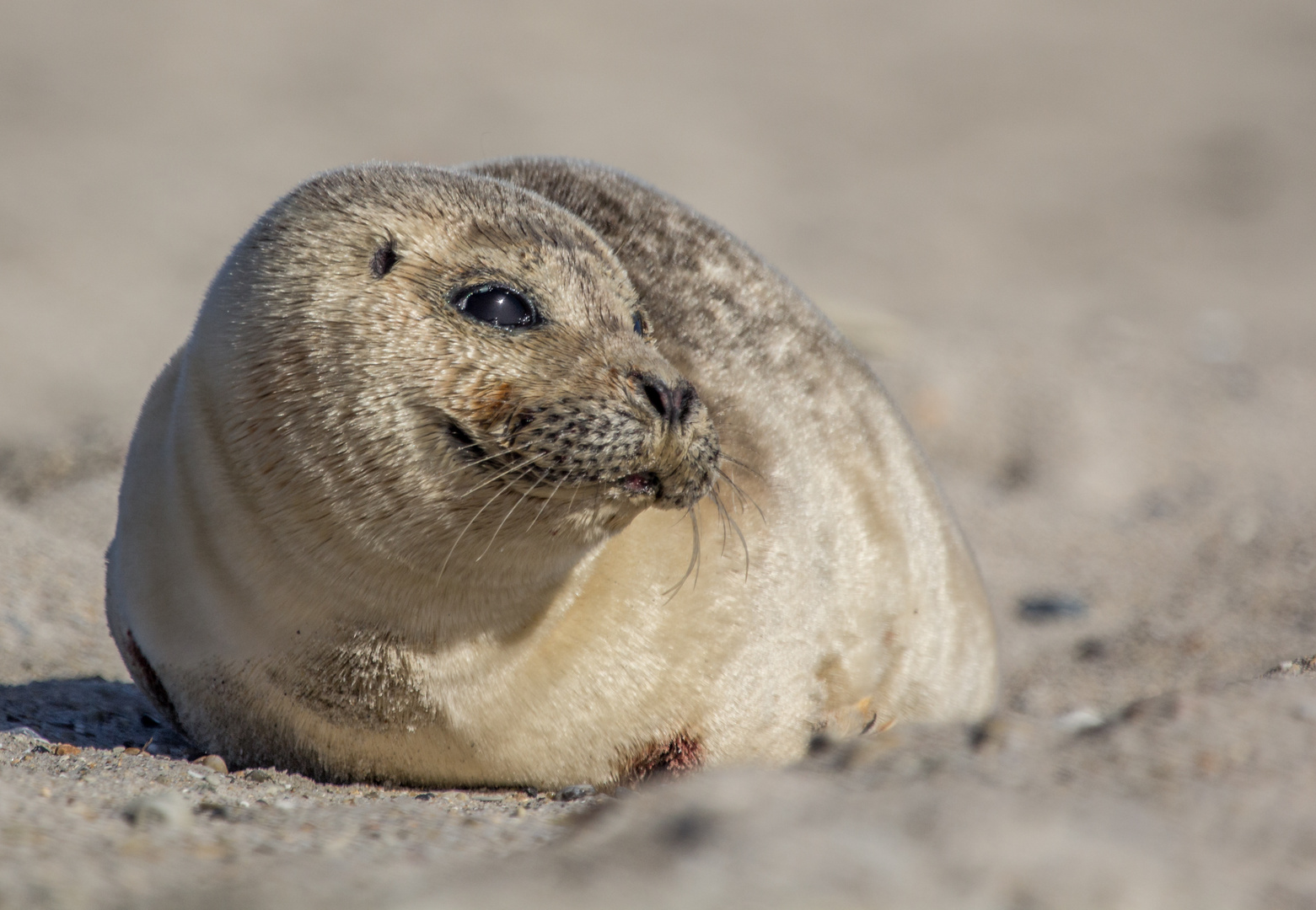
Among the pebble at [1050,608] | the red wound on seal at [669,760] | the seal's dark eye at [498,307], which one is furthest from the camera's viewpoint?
the pebble at [1050,608]

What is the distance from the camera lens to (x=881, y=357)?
6914 mm

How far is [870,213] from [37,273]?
6.33 meters

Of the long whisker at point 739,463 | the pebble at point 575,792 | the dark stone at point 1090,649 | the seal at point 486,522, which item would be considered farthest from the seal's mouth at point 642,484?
the dark stone at point 1090,649

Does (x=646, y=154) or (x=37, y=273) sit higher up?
(x=646, y=154)

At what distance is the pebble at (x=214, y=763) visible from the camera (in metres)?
2.74

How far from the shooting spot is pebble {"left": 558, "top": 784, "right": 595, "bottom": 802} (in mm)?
2736

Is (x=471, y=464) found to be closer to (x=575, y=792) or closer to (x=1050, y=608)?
(x=575, y=792)

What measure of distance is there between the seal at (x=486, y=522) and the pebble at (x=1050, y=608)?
1.73 m

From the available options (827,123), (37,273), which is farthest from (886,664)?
(827,123)

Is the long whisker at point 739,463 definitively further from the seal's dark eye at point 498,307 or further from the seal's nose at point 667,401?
the seal's dark eye at point 498,307

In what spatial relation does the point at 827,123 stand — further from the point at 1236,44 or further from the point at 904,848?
the point at 904,848

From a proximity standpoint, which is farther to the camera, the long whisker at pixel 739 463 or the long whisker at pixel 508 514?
the long whisker at pixel 739 463

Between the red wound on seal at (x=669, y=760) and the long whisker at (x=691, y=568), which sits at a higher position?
the long whisker at (x=691, y=568)

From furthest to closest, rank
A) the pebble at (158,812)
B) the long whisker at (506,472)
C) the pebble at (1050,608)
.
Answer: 1. the pebble at (1050,608)
2. the long whisker at (506,472)
3. the pebble at (158,812)
